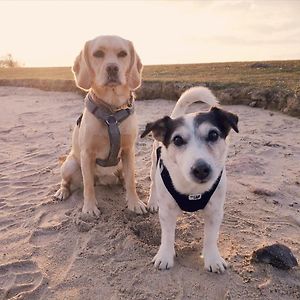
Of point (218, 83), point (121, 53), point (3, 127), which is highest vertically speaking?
point (121, 53)

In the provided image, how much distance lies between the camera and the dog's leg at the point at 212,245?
3.41 m

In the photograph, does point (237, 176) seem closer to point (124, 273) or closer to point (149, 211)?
point (149, 211)

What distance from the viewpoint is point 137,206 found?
474cm

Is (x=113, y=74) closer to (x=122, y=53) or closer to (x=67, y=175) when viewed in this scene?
(x=122, y=53)

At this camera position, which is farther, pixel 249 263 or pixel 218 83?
pixel 218 83

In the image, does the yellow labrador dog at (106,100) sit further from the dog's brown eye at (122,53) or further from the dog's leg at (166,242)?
the dog's leg at (166,242)

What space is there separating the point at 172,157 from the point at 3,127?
7.29 metres

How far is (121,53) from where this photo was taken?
15.3 feet

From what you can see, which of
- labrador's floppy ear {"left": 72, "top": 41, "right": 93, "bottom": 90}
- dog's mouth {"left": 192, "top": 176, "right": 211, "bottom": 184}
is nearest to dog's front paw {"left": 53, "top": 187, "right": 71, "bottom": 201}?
labrador's floppy ear {"left": 72, "top": 41, "right": 93, "bottom": 90}

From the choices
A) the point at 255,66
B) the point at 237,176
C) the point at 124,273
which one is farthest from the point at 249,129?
the point at 255,66

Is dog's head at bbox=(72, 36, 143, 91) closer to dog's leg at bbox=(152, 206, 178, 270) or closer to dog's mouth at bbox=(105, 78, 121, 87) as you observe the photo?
dog's mouth at bbox=(105, 78, 121, 87)

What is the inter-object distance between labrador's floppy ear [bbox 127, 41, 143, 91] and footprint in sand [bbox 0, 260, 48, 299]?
2215mm

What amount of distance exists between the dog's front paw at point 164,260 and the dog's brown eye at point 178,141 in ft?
3.10

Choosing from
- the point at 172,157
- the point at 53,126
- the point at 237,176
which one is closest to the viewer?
the point at 172,157
